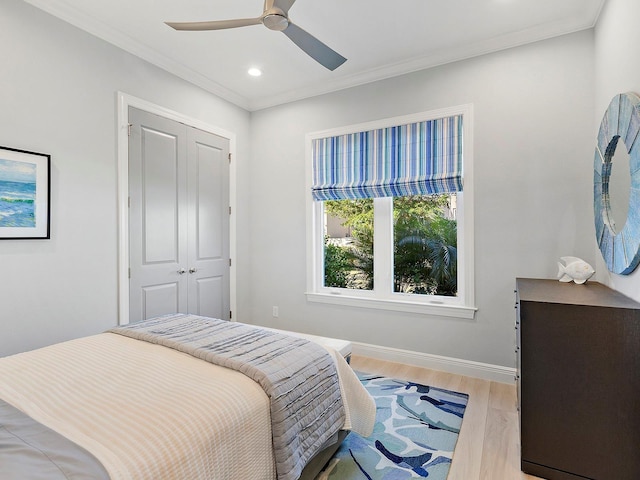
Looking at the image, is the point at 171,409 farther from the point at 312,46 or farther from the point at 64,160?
the point at 64,160

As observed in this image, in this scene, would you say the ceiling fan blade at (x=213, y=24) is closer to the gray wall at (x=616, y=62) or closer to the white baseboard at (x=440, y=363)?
the gray wall at (x=616, y=62)

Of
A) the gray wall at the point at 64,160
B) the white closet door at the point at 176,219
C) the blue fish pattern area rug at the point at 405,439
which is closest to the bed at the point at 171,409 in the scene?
the blue fish pattern area rug at the point at 405,439

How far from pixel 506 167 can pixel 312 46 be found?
71.5 inches

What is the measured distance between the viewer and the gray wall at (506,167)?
2.60 meters

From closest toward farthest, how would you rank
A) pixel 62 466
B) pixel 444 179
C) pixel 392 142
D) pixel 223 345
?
pixel 62 466
pixel 223 345
pixel 444 179
pixel 392 142

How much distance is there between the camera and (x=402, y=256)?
3398 millimetres

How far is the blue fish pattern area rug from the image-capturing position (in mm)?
1812

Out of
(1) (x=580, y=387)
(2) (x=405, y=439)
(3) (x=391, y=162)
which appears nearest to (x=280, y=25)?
(3) (x=391, y=162)

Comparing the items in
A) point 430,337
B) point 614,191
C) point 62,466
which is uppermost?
point 614,191

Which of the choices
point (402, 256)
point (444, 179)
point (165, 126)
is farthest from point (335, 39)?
point (402, 256)

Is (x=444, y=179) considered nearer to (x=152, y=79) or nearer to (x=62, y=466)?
(x=152, y=79)

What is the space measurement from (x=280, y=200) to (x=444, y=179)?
1.79m

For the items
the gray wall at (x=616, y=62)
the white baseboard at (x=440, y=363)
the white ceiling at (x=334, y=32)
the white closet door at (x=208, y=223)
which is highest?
the white ceiling at (x=334, y=32)

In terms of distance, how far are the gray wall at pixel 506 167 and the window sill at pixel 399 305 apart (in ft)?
0.20
